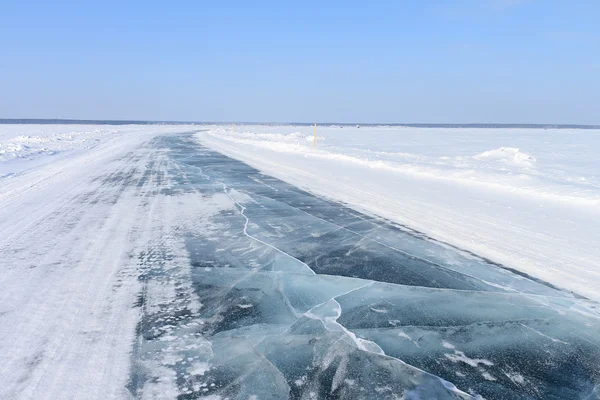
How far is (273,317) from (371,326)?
32.2 inches

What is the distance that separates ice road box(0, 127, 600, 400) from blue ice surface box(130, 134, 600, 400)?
0.01 m

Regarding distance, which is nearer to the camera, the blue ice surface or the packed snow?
the blue ice surface

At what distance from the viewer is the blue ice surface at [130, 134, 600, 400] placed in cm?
269

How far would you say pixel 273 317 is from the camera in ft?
11.8

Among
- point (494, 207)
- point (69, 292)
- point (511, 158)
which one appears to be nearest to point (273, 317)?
point (69, 292)

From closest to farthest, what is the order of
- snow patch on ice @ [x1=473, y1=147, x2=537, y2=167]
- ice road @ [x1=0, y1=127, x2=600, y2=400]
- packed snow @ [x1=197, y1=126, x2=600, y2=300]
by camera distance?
ice road @ [x1=0, y1=127, x2=600, y2=400]
packed snow @ [x1=197, y1=126, x2=600, y2=300]
snow patch on ice @ [x1=473, y1=147, x2=537, y2=167]

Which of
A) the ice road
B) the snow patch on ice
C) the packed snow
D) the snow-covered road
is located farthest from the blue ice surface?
the snow patch on ice

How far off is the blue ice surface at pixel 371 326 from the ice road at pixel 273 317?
0.6 inches

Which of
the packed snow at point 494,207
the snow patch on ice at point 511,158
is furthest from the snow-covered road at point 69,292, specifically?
the snow patch on ice at point 511,158

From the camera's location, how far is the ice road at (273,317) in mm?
2686

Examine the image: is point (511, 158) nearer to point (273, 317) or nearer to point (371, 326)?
point (371, 326)

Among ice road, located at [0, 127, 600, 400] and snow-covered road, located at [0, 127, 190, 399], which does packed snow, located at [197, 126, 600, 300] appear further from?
snow-covered road, located at [0, 127, 190, 399]

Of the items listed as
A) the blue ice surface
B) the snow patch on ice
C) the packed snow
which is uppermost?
the blue ice surface

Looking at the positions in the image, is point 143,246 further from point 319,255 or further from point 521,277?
point 521,277
